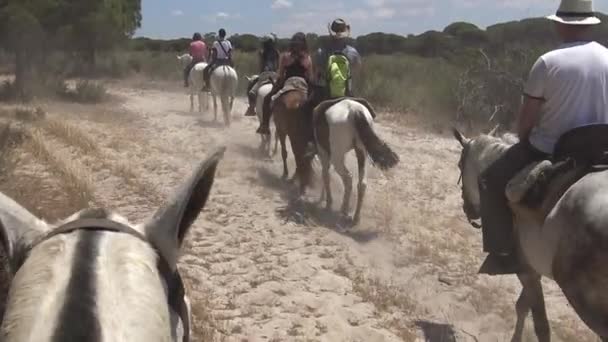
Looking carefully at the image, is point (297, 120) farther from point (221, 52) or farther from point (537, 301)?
point (221, 52)

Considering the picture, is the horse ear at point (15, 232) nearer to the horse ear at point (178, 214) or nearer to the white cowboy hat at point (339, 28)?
the horse ear at point (178, 214)

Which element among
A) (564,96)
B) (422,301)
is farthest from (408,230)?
(564,96)

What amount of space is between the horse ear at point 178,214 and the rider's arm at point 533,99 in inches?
121

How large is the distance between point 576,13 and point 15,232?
12.9 ft

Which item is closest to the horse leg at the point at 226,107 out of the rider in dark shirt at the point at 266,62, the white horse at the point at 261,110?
the rider in dark shirt at the point at 266,62

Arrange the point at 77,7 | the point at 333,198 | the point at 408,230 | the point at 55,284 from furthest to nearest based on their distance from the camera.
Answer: the point at 77,7
the point at 333,198
the point at 408,230
the point at 55,284

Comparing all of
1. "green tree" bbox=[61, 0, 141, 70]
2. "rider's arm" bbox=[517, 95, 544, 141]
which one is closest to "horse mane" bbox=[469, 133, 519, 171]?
"rider's arm" bbox=[517, 95, 544, 141]

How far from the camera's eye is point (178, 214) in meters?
1.79

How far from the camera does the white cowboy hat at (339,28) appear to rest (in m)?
9.04

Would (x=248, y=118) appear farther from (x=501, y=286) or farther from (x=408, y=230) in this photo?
(x=501, y=286)

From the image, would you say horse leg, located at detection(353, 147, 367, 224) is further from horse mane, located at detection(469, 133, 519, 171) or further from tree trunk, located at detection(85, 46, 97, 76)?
tree trunk, located at detection(85, 46, 97, 76)

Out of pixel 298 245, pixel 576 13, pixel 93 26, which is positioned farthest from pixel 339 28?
pixel 93 26

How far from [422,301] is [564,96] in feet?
9.79

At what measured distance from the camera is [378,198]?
10.2 m
